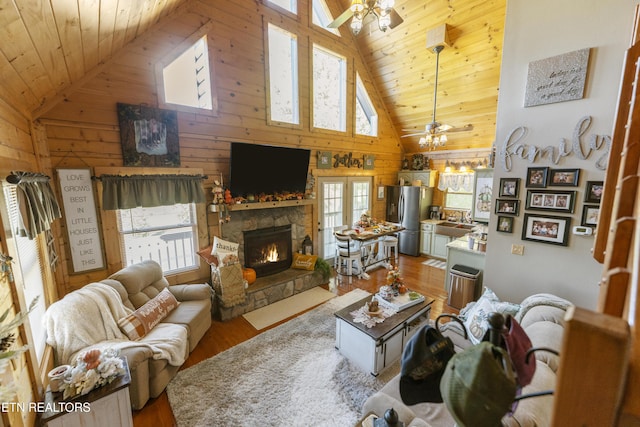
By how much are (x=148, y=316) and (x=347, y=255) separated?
3.41 meters

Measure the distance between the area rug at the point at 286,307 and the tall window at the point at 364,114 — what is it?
12.7ft

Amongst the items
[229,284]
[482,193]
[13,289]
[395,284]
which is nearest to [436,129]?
[482,193]

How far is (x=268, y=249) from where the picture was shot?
4738 millimetres

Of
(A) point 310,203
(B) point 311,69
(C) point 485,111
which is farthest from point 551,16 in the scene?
(A) point 310,203

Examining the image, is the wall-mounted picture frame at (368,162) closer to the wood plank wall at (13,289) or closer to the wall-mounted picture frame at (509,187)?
the wall-mounted picture frame at (509,187)

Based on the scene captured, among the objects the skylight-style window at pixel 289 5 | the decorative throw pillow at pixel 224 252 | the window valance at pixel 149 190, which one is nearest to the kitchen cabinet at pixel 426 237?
the decorative throw pillow at pixel 224 252

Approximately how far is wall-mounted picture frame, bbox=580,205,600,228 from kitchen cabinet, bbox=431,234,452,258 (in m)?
3.52

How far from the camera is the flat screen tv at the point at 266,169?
4027 millimetres

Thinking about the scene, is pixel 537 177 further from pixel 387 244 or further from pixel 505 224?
pixel 387 244

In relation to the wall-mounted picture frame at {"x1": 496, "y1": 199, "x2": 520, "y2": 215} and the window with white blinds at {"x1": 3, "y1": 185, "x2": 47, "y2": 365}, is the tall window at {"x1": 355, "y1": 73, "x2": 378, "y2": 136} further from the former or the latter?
the window with white blinds at {"x1": 3, "y1": 185, "x2": 47, "y2": 365}

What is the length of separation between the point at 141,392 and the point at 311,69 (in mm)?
5368

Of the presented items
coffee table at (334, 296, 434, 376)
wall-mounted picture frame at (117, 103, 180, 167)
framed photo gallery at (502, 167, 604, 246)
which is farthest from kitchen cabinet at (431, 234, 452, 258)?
wall-mounted picture frame at (117, 103, 180, 167)

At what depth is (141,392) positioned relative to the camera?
2299mm

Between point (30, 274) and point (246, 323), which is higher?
point (30, 274)
